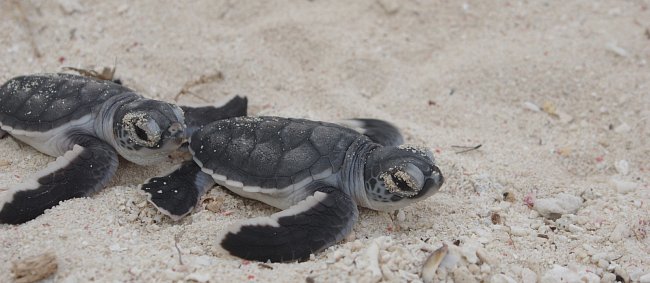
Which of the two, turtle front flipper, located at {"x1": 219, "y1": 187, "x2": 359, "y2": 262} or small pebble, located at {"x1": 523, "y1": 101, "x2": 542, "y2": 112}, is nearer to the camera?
turtle front flipper, located at {"x1": 219, "y1": 187, "x2": 359, "y2": 262}

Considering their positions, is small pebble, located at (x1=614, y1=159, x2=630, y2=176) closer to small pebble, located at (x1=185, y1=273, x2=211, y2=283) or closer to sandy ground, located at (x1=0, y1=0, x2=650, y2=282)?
sandy ground, located at (x1=0, y1=0, x2=650, y2=282)

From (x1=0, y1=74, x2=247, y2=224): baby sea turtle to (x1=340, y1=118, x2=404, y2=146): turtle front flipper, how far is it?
25.5 inches

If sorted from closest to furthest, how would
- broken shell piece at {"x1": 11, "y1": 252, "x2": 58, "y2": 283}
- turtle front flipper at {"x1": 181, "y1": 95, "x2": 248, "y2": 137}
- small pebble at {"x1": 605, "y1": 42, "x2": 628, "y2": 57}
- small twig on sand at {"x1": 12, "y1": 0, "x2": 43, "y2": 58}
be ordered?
1. broken shell piece at {"x1": 11, "y1": 252, "x2": 58, "y2": 283}
2. turtle front flipper at {"x1": 181, "y1": 95, "x2": 248, "y2": 137}
3. small twig on sand at {"x1": 12, "y1": 0, "x2": 43, "y2": 58}
4. small pebble at {"x1": 605, "y1": 42, "x2": 628, "y2": 57}

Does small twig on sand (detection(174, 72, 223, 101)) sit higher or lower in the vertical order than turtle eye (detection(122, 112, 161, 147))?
lower

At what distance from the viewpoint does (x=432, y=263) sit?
70.7 inches

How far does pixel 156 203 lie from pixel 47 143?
0.62 m

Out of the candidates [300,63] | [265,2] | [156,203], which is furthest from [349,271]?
[265,2]

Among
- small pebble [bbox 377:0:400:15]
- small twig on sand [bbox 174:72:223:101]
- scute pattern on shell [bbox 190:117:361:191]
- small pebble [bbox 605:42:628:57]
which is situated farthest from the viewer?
small pebble [bbox 377:0:400:15]

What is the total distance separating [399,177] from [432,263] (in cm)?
36

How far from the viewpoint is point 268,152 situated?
2236 mm

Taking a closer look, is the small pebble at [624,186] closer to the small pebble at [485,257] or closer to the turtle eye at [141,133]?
the small pebble at [485,257]

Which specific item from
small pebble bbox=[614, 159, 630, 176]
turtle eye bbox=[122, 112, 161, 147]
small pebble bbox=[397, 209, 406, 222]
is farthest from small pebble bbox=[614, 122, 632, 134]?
turtle eye bbox=[122, 112, 161, 147]

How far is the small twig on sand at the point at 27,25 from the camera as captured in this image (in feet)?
10.5

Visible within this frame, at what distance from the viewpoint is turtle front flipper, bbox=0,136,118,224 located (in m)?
2.04
